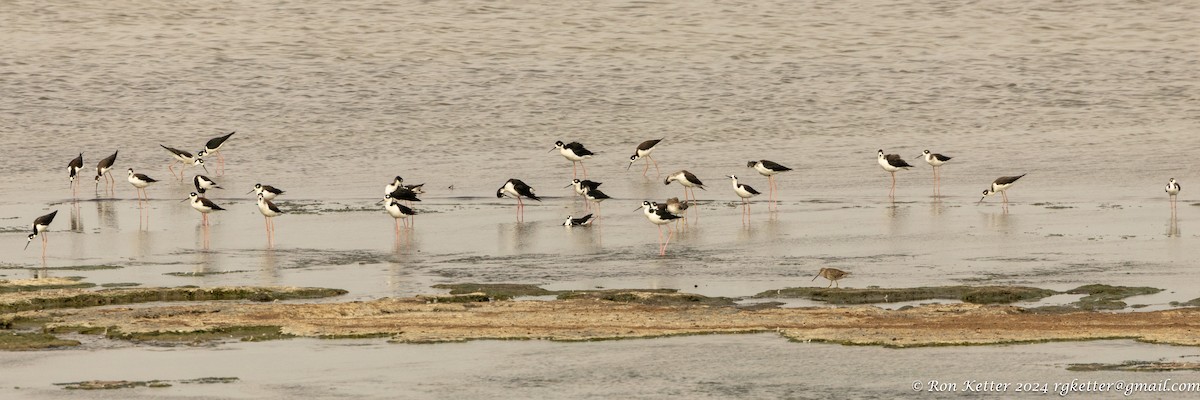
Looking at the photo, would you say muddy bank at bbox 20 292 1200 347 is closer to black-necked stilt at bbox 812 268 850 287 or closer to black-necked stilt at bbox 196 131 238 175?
black-necked stilt at bbox 812 268 850 287

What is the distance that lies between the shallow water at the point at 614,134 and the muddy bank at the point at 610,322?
648 millimetres

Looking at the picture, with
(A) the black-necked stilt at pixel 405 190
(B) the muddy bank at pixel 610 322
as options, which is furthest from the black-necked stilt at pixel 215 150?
(B) the muddy bank at pixel 610 322

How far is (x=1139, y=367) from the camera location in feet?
41.6

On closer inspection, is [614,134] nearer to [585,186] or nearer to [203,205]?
[585,186]

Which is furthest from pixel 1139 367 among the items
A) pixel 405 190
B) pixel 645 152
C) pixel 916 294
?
pixel 645 152

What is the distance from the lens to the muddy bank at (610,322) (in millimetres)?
14109

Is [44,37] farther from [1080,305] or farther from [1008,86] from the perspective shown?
[1080,305]

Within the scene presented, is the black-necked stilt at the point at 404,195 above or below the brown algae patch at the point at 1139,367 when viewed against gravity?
above

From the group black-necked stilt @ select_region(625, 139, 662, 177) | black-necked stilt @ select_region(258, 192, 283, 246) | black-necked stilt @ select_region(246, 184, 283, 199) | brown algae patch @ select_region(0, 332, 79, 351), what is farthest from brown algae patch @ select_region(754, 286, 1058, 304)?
black-necked stilt @ select_region(625, 139, 662, 177)

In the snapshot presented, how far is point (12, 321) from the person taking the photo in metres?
15.1

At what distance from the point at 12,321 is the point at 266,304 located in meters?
2.31

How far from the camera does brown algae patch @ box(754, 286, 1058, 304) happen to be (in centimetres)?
1603

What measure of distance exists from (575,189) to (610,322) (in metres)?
12.8

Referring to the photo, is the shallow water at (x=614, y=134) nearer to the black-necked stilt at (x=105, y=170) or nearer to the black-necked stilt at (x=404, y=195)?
the black-necked stilt at (x=404, y=195)
